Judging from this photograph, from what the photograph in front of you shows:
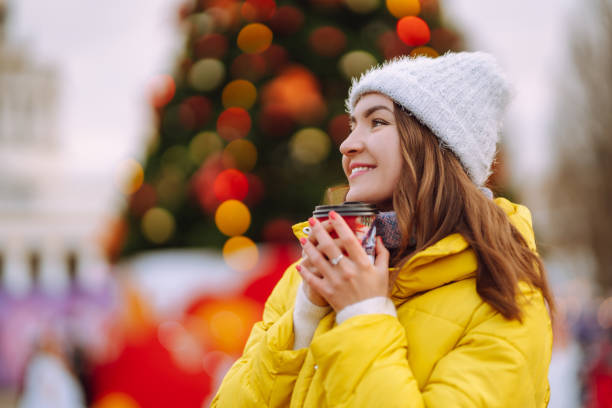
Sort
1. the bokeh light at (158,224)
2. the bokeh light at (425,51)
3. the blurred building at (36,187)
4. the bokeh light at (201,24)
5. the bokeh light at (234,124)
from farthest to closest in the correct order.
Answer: the blurred building at (36,187) < the bokeh light at (158,224) < the bokeh light at (201,24) < the bokeh light at (234,124) < the bokeh light at (425,51)

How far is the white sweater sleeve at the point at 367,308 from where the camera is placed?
1.24m

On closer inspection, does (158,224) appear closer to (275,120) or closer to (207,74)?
(207,74)

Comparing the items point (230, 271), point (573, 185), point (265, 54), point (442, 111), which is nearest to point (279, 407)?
point (442, 111)

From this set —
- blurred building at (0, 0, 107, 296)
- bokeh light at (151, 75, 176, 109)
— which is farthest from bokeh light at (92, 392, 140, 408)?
blurred building at (0, 0, 107, 296)

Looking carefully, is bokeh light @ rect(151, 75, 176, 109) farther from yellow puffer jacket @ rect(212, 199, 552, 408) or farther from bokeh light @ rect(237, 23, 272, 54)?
yellow puffer jacket @ rect(212, 199, 552, 408)

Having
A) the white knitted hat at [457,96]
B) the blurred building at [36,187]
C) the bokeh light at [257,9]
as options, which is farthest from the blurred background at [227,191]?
the blurred building at [36,187]

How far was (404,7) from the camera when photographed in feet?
21.8

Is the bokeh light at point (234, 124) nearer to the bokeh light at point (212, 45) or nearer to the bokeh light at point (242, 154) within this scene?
the bokeh light at point (242, 154)

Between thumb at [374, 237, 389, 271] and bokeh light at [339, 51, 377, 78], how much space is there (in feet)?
18.4

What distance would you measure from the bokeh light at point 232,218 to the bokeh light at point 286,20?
2.07 meters

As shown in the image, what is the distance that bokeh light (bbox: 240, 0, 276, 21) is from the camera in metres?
6.53

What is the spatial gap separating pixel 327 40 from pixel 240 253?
271 cm

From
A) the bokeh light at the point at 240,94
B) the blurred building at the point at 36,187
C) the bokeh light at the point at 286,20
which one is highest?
the bokeh light at the point at 286,20

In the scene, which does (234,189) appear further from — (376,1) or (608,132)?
(608,132)
